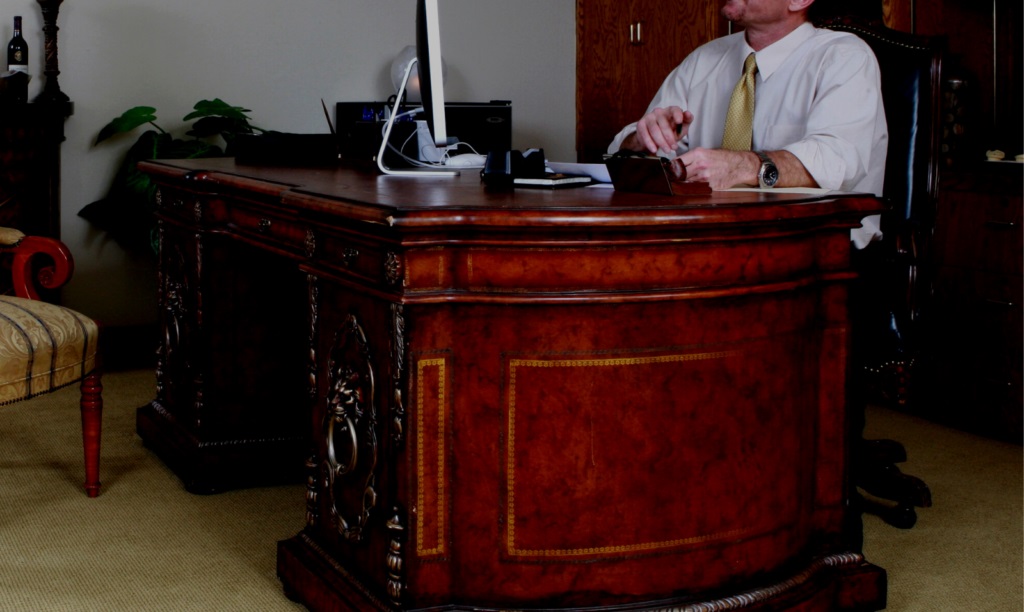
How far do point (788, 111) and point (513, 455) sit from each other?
1375mm

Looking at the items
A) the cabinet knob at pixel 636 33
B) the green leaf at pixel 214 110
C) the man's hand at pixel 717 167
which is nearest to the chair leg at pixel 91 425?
the man's hand at pixel 717 167

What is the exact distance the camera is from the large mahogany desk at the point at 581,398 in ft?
6.20

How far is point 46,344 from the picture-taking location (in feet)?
9.00

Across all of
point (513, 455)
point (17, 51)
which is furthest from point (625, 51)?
point (513, 455)

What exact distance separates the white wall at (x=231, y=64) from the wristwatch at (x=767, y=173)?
3.38 metres

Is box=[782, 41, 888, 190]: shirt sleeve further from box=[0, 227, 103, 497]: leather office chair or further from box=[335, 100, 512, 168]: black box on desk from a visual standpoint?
box=[335, 100, 512, 168]: black box on desk

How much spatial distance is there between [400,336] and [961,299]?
2.58 m

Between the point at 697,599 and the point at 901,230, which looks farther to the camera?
the point at 901,230

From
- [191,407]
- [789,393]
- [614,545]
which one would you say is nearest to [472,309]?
[614,545]

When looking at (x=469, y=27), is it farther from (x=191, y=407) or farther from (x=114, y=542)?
(x=114, y=542)

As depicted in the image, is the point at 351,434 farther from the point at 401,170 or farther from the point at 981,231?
the point at 981,231

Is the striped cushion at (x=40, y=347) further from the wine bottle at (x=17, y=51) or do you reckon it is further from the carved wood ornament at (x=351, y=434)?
the wine bottle at (x=17, y=51)

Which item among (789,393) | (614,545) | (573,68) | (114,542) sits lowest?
(114,542)

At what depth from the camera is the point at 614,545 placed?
199cm
